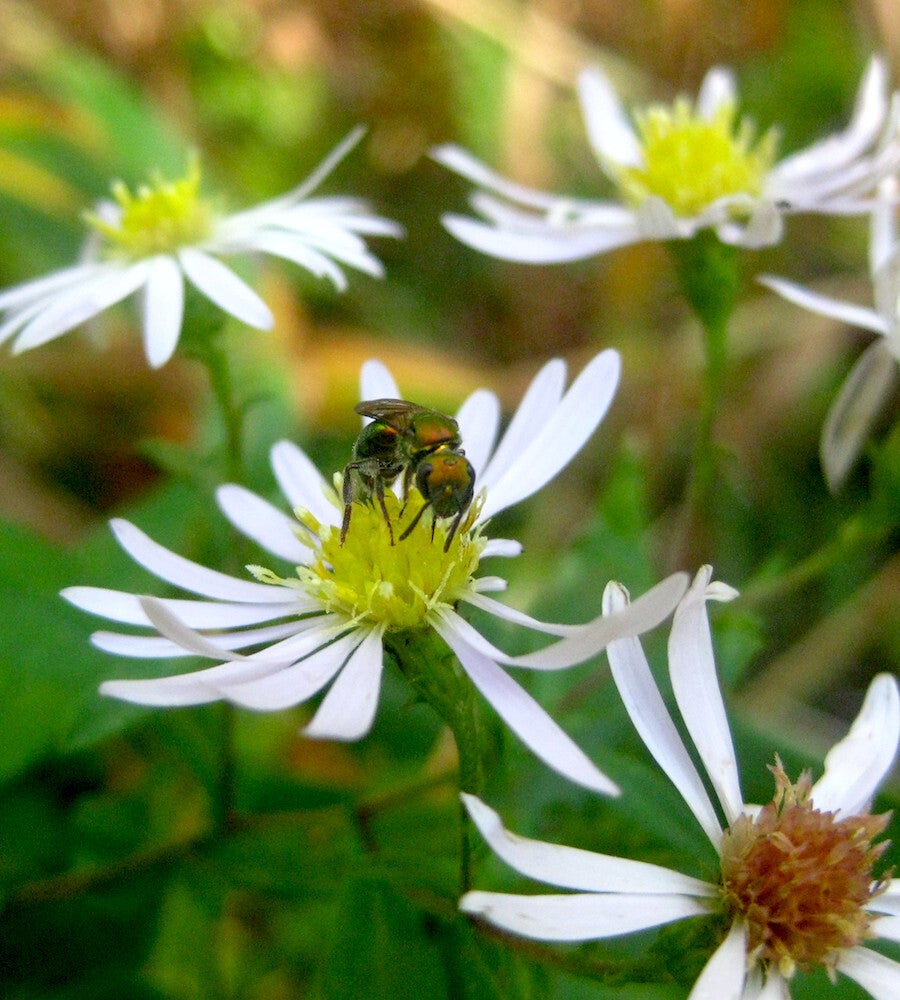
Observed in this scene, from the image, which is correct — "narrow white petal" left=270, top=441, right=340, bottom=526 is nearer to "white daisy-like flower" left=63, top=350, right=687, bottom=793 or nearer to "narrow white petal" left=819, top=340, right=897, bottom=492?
"white daisy-like flower" left=63, top=350, right=687, bottom=793

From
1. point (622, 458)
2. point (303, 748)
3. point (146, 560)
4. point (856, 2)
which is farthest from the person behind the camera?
point (856, 2)

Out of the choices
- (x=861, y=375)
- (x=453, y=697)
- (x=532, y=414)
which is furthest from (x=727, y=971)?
(x=861, y=375)

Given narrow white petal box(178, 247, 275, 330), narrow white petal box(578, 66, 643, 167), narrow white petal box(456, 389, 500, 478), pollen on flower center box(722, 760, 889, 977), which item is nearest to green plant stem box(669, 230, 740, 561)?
narrow white petal box(456, 389, 500, 478)

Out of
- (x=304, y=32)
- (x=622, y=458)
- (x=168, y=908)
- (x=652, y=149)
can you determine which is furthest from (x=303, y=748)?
(x=304, y=32)

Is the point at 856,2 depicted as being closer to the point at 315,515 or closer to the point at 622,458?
the point at 622,458

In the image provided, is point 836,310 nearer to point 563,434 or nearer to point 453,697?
point 563,434
